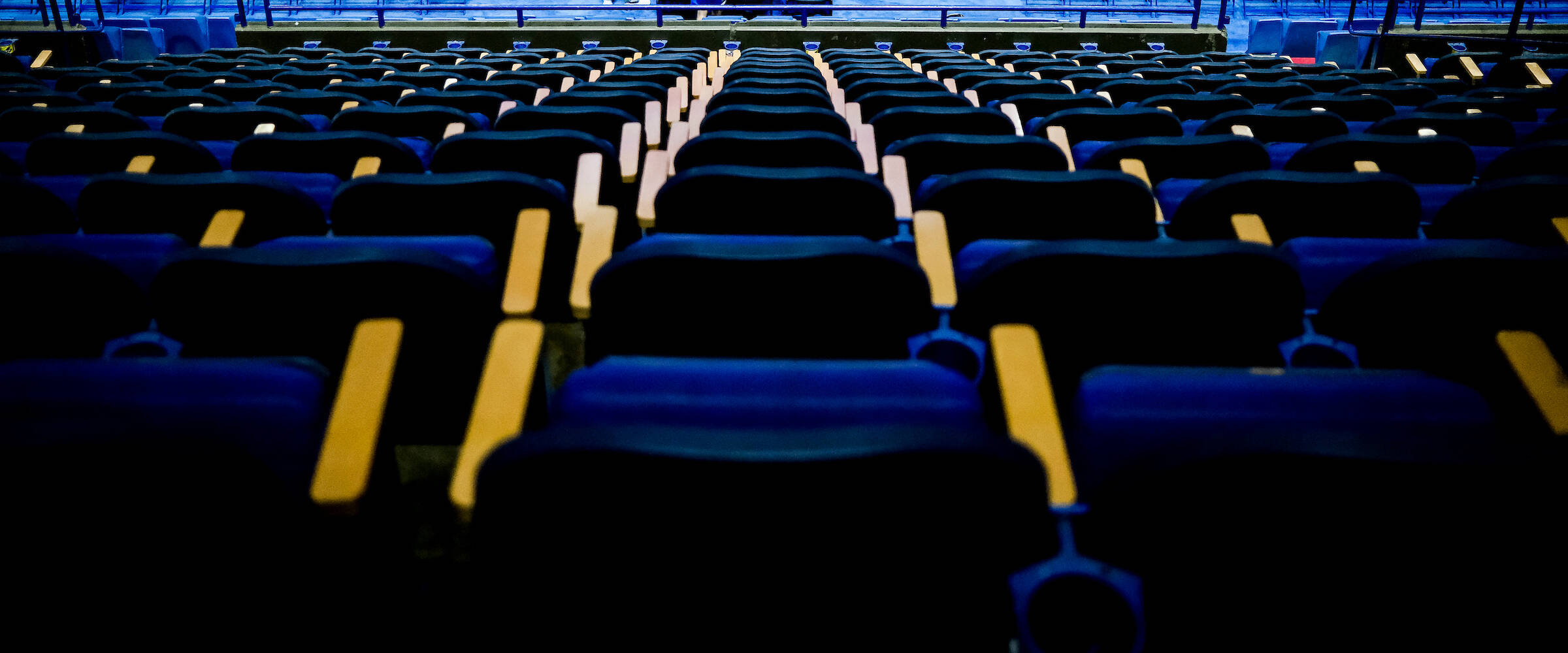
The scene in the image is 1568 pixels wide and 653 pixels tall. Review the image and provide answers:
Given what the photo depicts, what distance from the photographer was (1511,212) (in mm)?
1376

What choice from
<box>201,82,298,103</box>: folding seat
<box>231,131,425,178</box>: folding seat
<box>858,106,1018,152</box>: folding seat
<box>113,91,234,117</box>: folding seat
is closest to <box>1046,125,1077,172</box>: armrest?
<box>858,106,1018,152</box>: folding seat

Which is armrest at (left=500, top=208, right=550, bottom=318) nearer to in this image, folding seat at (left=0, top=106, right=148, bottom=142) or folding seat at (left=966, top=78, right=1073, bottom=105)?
folding seat at (left=0, top=106, right=148, bottom=142)

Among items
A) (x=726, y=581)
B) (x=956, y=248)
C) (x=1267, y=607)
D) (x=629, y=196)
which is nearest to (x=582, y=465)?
(x=726, y=581)

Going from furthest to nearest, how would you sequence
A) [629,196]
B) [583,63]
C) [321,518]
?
1. [583,63]
2. [629,196]
3. [321,518]

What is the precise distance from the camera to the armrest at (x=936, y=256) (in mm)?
1169

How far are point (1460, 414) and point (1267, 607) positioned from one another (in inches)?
14.0

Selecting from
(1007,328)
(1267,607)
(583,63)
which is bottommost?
(1267,607)

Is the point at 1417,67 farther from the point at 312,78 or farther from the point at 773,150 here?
the point at 312,78

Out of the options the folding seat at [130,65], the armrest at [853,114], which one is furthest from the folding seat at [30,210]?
the folding seat at [130,65]

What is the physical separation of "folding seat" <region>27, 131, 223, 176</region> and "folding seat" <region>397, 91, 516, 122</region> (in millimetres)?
773

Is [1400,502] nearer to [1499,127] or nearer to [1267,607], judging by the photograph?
[1267,607]

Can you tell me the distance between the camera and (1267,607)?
618 mm

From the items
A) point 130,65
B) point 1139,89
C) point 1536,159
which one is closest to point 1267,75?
point 1139,89

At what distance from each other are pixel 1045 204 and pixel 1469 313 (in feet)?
1.89
